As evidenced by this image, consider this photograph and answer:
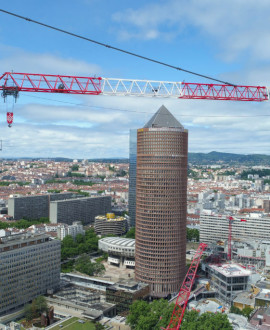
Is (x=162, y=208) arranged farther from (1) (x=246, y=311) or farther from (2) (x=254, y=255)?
(2) (x=254, y=255)

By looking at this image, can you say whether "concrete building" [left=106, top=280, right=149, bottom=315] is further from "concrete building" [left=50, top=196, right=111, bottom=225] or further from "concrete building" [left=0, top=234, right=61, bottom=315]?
"concrete building" [left=50, top=196, right=111, bottom=225]

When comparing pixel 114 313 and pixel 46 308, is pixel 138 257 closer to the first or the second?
pixel 114 313

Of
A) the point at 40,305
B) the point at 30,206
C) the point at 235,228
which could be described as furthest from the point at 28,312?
the point at 30,206

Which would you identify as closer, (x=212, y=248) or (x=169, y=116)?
(x=169, y=116)

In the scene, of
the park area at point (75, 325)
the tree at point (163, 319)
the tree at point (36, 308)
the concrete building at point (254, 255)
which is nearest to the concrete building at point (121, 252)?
the concrete building at point (254, 255)

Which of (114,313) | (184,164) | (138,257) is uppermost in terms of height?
(184,164)

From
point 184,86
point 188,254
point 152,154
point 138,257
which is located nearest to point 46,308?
point 138,257
